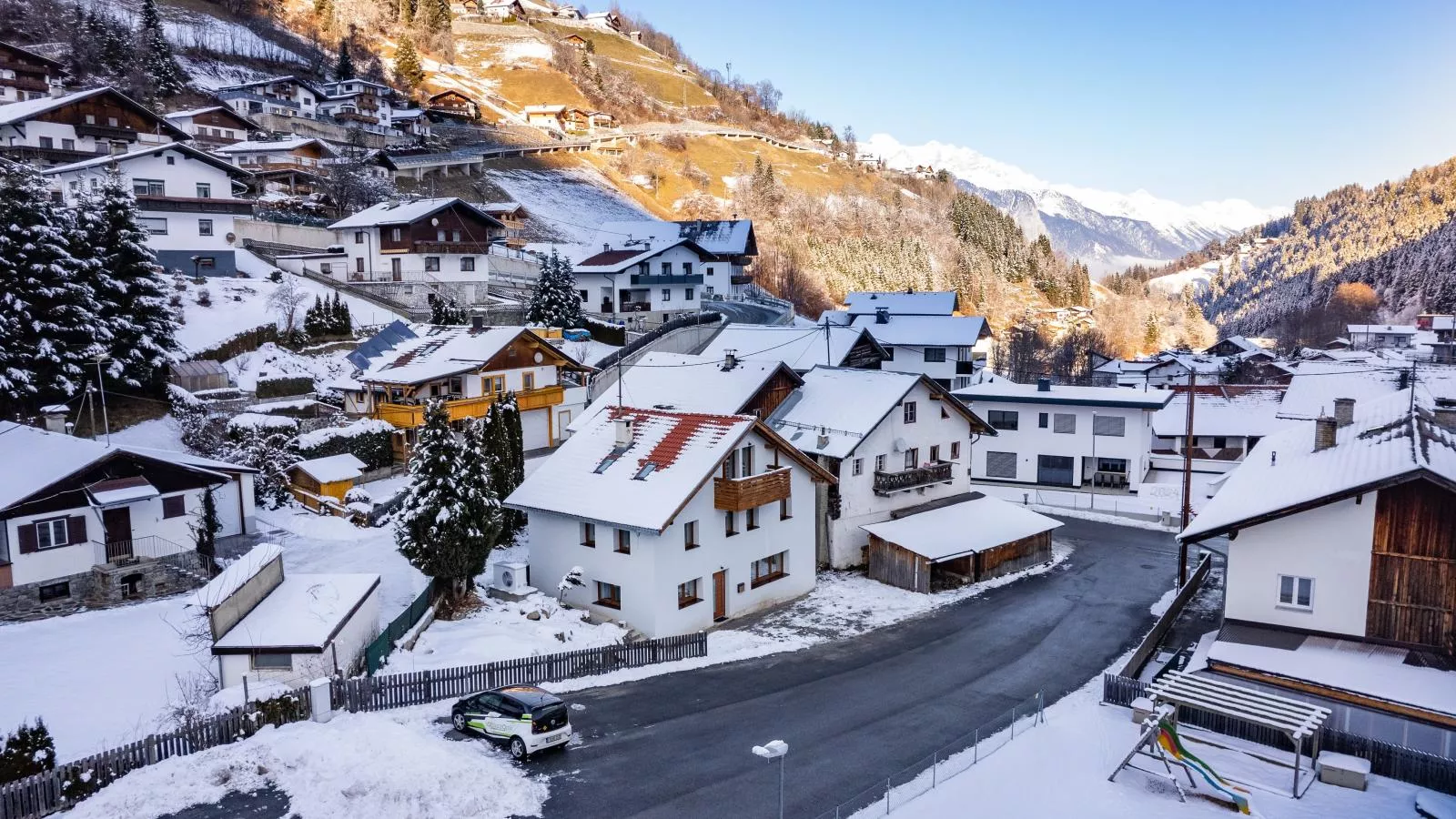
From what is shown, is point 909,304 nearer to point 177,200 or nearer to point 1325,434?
point 1325,434

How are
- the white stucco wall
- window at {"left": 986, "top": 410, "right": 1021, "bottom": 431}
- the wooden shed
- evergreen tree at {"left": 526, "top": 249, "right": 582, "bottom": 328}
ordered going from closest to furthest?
the white stucco wall
the wooden shed
window at {"left": 986, "top": 410, "right": 1021, "bottom": 431}
evergreen tree at {"left": 526, "top": 249, "right": 582, "bottom": 328}

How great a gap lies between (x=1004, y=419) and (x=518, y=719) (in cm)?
4331

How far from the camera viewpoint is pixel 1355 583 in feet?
74.3

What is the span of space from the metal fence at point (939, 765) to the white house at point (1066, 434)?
3262cm

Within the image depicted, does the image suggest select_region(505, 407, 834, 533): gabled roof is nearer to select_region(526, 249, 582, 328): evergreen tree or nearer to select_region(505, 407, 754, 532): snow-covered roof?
select_region(505, 407, 754, 532): snow-covered roof

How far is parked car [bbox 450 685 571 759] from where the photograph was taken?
19.5 metres

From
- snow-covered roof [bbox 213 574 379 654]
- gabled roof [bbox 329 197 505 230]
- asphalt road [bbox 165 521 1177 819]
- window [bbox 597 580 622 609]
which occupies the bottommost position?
asphalt road [bbox 165 521 1177 819]

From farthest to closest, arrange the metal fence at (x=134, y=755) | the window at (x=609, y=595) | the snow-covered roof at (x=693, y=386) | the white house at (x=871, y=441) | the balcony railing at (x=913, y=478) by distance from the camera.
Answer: the snow-covered roof at (x=693, y=386) → the balcony railing at (x=913, y=478) → the white house at (x=871, y=441) → the window at (x=609, y=595) → the metal fence at (x=134, y=755)

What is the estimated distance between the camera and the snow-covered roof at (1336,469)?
21953 millimetres

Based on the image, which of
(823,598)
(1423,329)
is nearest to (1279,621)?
(823,598)

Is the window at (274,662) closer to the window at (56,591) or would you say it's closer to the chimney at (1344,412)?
the window at (56,591)

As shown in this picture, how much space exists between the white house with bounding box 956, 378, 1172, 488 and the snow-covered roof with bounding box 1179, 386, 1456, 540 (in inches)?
918

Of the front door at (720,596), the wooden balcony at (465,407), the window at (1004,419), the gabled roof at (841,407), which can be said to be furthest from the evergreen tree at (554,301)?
the front door at (720,596)

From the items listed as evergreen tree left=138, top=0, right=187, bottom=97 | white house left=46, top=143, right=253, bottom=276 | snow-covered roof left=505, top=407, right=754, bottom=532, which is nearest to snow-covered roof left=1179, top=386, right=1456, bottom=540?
snow-covered roof left=505, top=407, right=754, bottom=532
